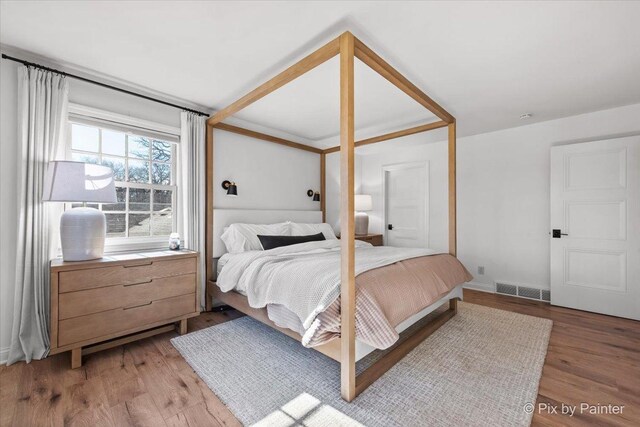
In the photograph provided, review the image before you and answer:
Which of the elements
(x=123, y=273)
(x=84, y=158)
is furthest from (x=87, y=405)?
(x=84, y=158)

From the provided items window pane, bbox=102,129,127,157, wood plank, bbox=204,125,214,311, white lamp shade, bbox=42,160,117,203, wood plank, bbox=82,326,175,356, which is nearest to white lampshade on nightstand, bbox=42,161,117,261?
white lamp shade, bbox=42,160,117,203

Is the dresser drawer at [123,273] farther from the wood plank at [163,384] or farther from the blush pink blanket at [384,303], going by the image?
the blush pink blanket at [384,303]

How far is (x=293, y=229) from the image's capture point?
3.95 m

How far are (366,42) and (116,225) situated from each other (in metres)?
2.86

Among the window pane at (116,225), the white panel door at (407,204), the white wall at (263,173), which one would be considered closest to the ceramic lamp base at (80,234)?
the window pane at (116,225)

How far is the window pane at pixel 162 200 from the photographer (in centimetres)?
306

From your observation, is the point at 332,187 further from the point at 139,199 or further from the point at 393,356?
the point at 393,356

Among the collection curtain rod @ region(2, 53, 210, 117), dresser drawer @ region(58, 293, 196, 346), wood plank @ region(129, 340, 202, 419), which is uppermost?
curtain rod @ region(2, 53, 210, 117)

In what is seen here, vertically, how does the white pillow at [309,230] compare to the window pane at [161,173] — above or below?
below

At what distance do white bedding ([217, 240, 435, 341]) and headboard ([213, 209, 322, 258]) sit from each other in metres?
0.45

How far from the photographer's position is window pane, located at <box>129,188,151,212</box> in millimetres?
2889

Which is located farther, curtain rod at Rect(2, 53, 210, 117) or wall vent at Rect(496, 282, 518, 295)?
wall vent at Rect(496, 282, 518, 295)

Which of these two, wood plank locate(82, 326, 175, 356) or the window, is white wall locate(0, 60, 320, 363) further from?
wood plank locate(82, 326, 175, 356)

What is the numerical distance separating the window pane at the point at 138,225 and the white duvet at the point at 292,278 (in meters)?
0.97
